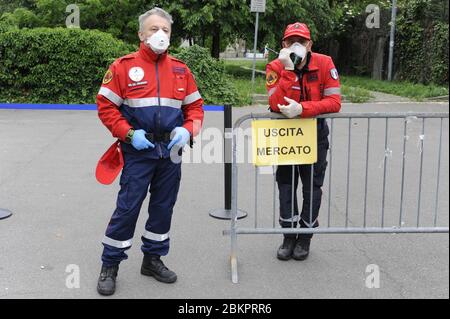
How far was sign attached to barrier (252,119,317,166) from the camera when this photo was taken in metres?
4.28

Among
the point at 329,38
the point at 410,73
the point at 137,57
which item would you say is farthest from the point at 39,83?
the point at 329,38

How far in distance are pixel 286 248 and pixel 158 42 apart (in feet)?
6.47

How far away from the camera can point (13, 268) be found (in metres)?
4.36

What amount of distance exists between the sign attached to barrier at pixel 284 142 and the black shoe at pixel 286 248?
2.32 feet

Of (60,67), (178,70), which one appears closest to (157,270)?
(178,70)

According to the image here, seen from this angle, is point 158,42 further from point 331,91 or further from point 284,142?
point 331,91

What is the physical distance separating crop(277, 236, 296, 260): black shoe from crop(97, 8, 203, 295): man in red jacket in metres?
1.06

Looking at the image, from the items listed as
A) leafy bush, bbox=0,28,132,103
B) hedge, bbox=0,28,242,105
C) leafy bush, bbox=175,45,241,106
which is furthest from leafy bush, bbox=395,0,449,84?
leafy bush, bbox=0,28,132,103

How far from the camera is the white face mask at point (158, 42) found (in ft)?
12.2

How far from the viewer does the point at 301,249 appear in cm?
462

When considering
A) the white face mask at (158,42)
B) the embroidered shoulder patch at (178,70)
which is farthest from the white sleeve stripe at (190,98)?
the white face mask at (158,42)

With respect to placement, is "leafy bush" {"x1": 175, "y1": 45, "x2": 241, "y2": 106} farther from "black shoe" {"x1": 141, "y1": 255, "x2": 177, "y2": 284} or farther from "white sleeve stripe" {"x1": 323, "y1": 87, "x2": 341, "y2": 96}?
"black shoe" {"x1": 141, "y1": 255, "x2": 177, "y2": 284}

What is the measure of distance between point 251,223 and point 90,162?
338cm

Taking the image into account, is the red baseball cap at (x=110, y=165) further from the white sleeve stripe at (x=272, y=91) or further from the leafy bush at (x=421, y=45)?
the leafy bush at (x=421, y=45)
